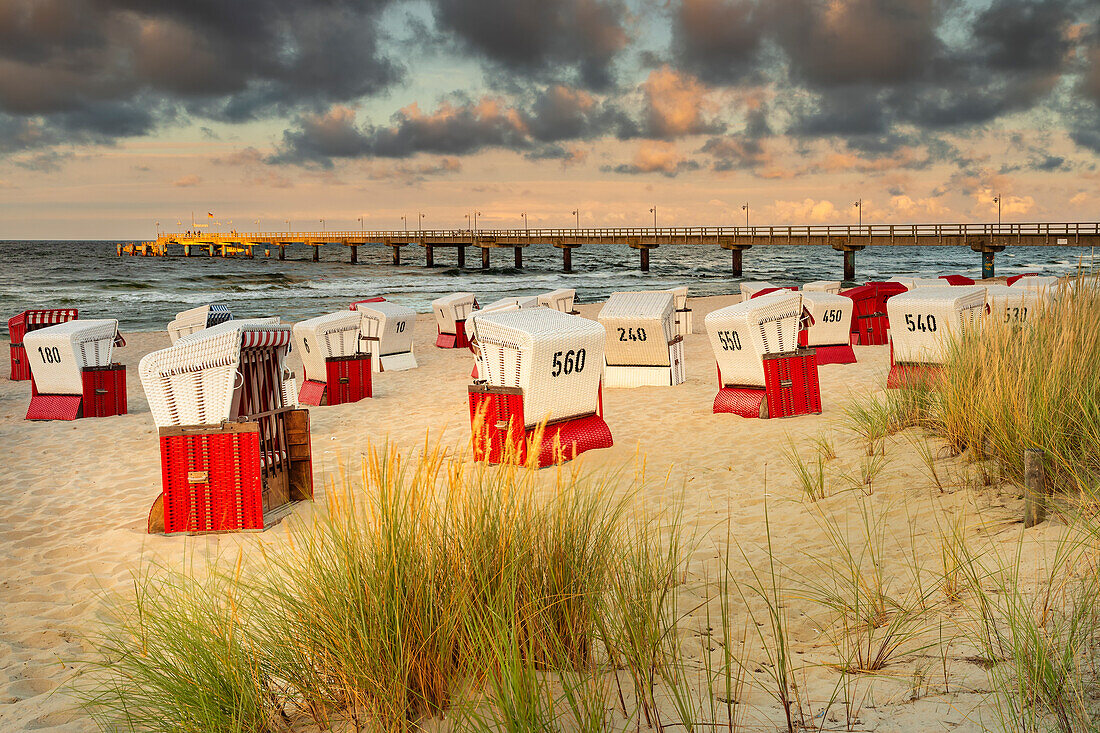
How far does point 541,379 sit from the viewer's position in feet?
24.9

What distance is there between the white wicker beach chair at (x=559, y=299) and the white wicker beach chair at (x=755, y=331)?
28.4 feet

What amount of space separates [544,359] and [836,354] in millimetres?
8970

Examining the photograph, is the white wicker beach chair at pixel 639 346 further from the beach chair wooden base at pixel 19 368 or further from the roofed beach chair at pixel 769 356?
the beach chair wooden base at pixel 19 368

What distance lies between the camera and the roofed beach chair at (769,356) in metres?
9.52

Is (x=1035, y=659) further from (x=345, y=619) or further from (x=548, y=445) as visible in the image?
(x=548, y=445)

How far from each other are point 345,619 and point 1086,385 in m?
4.56

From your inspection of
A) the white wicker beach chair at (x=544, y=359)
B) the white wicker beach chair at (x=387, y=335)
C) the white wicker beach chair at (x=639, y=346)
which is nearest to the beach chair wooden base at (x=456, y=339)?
the white wicker beach chair at (x=387, y=335)

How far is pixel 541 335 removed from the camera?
7.52 metres

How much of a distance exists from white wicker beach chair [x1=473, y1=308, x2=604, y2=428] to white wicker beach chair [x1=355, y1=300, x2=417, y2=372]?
847 centimetres

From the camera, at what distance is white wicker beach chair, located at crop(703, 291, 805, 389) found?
374 inches

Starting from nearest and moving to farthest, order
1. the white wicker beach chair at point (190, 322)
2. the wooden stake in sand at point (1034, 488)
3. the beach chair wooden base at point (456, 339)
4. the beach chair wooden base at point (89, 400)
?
the wooden stake in sand at point (1034, 488) < the beach chair wooden base at point (89, 400) < the white wicker beach chair at point (190, 322) < the beach chair wooden base at point (456, 339)

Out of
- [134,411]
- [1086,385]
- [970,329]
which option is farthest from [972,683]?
[134,411]

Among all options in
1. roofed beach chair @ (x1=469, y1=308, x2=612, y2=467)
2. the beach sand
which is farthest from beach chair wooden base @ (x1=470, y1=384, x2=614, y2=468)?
the beach sand

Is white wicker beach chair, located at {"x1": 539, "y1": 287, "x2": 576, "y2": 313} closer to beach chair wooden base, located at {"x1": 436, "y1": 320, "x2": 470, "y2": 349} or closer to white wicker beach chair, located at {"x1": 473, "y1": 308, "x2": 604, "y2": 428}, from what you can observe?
beach chair wooden base, located at {"x1": 436, "y1": 320, "x2": 470, "y2": 349}
